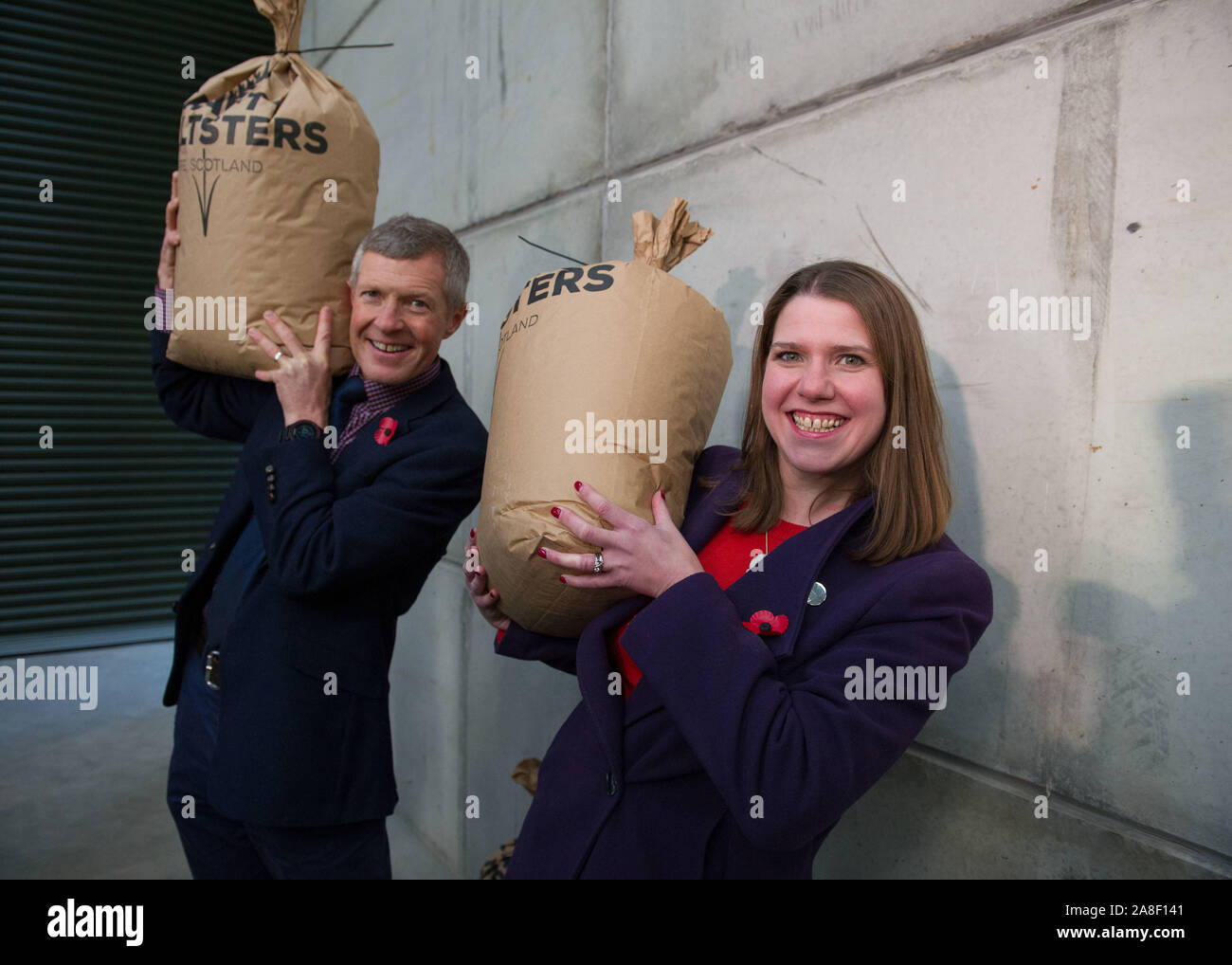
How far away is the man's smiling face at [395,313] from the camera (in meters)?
1.53

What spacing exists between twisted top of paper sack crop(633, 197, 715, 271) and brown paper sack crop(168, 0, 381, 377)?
2.22ft

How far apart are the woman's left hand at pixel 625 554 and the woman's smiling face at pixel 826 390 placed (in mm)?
206

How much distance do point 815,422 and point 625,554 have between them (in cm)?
30

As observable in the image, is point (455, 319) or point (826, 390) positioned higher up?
point (455, 319)

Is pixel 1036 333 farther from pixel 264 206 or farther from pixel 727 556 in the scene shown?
pixel 264 206

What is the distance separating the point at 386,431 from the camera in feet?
5.14

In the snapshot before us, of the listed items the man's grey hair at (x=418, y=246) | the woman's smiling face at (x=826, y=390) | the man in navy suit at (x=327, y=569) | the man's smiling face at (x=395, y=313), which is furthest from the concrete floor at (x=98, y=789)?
the woman's smiling face at (x=826, y=390)

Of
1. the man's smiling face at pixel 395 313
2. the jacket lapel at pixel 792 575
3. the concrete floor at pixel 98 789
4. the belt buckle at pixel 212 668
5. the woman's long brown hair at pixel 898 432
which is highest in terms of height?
the man's smiling face at pixel 395 313

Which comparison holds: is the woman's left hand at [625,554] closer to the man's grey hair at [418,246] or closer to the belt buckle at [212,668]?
the man's grey hair at [418,246]

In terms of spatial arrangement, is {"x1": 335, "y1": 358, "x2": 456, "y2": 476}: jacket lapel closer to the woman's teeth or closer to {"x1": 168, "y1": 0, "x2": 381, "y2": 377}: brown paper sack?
{"x1": 168, "y1": 0, "x2": 381, "y2": 377}: brown paper sack

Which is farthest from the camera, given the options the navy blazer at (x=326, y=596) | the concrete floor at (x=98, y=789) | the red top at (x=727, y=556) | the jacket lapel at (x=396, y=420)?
the concrete floor at (x=98, y=789)

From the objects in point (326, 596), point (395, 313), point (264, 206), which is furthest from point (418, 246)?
point (326, 596)

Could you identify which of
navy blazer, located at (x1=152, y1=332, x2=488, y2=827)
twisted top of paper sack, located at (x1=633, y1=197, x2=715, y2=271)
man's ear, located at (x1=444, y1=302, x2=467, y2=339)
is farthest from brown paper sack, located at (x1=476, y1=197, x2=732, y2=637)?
man's ear, located at (x1=444, y1=302, x2=467, y2=339)
